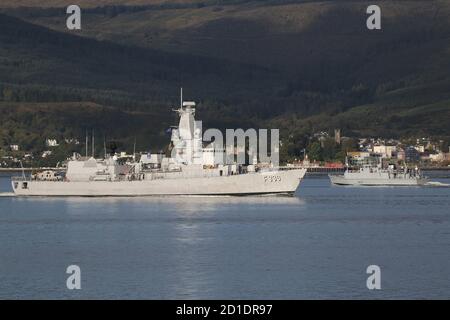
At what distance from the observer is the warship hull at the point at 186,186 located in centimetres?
12652

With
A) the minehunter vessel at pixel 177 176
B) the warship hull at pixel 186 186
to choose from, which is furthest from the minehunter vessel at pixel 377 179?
the minehunter vessel at pixel 177 176

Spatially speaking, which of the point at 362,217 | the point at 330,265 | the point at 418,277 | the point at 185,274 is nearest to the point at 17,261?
the point at 185,274

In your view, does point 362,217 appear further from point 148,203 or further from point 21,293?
point 21,293

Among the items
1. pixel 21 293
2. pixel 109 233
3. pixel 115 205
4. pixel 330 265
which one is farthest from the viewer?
pixel 115 205

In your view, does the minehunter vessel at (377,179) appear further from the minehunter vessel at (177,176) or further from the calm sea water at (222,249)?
the calm sea water at (222,249)

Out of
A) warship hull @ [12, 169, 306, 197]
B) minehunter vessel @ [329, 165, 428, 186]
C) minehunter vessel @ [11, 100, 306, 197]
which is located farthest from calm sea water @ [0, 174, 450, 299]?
minehunter vessel @ [329, 165, 428, 186]

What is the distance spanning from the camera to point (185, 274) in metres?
65.6

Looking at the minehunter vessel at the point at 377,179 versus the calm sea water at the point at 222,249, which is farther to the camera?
the minehunter vessel at the point at 377,179

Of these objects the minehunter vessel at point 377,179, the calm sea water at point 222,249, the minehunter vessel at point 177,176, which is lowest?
the calm sea water at point 222,249

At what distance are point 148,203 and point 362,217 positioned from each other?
2325 centimetres

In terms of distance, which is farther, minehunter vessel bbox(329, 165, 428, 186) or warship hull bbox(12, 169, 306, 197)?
minehunter vessel bbox(329, 165, 428, 186)

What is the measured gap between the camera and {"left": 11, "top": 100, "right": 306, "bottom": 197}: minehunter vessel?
12669 cm

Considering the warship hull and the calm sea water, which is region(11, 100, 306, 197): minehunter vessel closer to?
the warship hull
